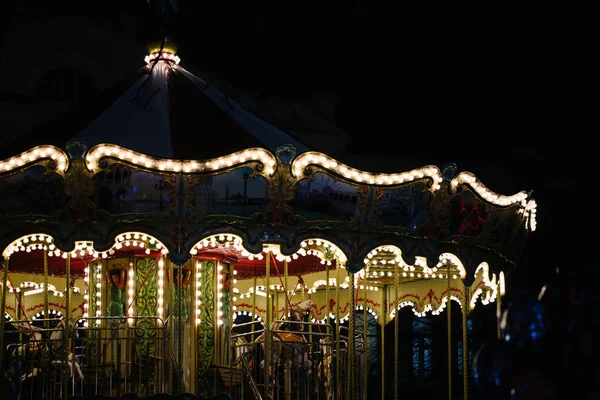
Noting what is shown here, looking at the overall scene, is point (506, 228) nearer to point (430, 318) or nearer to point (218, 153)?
point (218, 153)

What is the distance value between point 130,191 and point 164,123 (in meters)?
1.37

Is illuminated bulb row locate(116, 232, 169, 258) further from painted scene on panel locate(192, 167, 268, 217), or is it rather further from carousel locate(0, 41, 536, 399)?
painted scene on panel locate(192, 167, 268, 217)

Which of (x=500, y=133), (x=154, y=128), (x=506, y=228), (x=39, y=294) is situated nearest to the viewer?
(x=154, y=128)

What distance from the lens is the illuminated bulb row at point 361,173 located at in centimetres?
1016

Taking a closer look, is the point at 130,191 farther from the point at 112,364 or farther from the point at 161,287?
the point at 112,364

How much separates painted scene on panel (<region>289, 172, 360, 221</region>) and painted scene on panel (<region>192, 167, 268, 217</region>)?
387 mm

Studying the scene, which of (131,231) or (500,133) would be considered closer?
(131,231)

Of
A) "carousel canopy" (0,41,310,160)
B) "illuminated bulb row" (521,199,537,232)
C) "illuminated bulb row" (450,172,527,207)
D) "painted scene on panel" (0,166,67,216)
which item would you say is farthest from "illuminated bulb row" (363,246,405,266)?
"painted scene on panel" (0,166,67,216)

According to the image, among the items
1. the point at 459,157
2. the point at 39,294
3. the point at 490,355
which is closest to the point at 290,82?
the point at 459,157

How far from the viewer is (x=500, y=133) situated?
67.4 ft

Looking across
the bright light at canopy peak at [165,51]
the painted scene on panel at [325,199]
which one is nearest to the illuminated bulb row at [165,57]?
the bright light at canopy peak at [165,51]

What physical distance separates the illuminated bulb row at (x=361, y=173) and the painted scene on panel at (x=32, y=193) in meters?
2.46

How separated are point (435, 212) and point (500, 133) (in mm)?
10104

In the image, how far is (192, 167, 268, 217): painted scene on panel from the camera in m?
10.1
